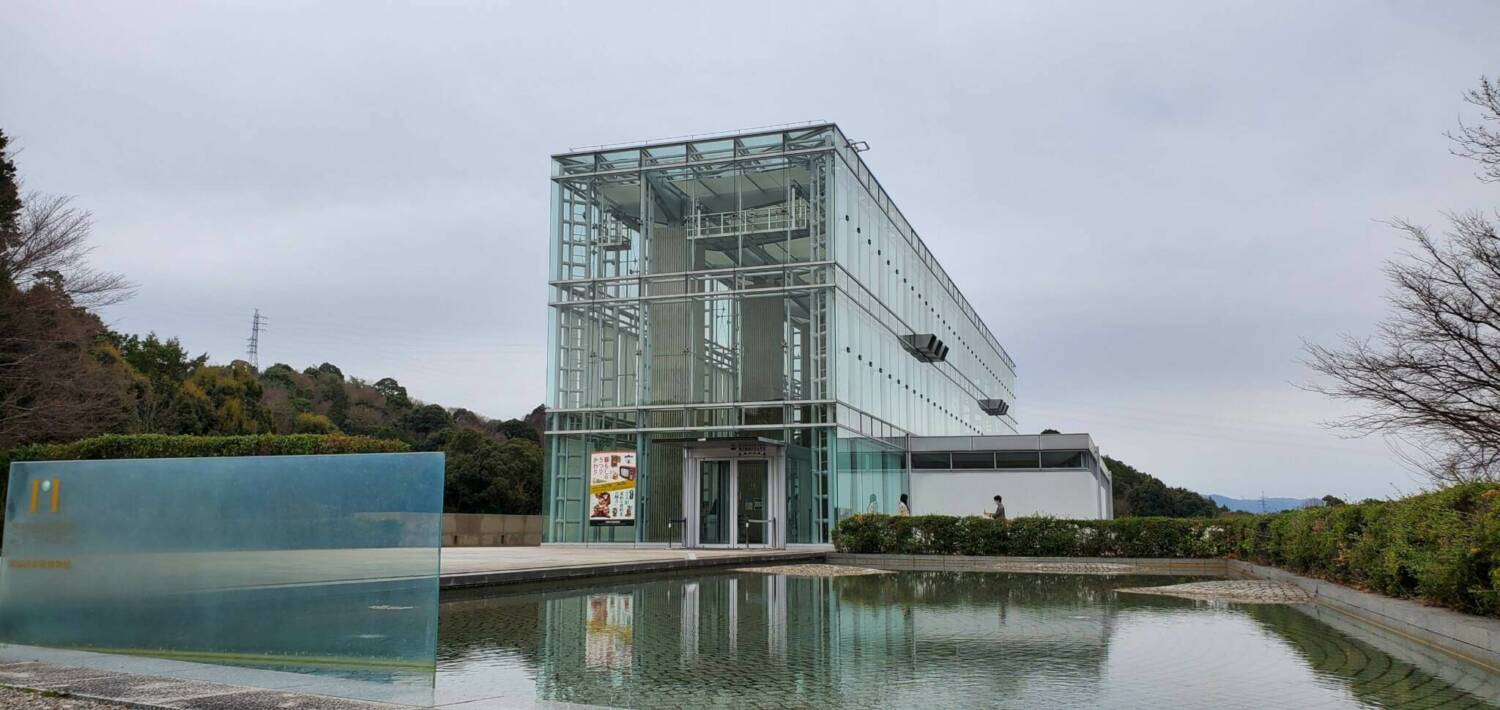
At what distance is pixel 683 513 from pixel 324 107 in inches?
530

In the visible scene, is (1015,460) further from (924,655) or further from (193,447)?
(924,655)

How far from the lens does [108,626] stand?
7430 mm

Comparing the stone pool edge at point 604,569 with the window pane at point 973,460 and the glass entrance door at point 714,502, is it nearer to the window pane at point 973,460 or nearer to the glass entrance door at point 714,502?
the glass entrance door at point 714,502

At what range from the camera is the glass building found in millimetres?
26203

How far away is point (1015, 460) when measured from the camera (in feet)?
105

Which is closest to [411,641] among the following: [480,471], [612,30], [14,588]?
[14,588]

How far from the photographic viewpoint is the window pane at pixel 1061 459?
105ft

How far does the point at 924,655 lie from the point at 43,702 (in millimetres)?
5307

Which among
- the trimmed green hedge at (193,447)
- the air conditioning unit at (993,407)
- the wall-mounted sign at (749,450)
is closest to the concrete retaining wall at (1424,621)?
the wall-mounted sign at (749,450)

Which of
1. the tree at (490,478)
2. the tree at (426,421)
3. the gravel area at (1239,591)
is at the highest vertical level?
the tree at (426,421)

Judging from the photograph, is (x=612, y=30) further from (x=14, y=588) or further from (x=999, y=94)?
(x=14, y=588)

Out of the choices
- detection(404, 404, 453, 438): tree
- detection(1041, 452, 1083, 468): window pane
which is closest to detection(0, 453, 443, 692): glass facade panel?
detection(1041, 452, 1083, 468): window pane

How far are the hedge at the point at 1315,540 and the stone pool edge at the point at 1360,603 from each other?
0.62 feet

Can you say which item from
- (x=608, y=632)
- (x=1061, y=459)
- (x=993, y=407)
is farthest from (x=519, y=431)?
(x=608, y=632)
